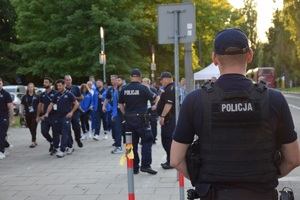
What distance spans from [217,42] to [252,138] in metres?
0.59

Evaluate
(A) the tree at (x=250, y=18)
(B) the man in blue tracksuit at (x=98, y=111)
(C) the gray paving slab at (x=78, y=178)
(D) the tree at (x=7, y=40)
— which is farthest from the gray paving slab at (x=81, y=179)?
(A) the tree at (x=250, y=18)

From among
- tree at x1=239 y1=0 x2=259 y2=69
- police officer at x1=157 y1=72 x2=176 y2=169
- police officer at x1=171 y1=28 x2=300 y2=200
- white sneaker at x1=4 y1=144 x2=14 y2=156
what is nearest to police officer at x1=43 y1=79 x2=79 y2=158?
white sneaker at x1=4 y1=144 x2=14 y2=156

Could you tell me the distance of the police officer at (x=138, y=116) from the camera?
8.26m

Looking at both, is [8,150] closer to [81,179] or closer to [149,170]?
[81,179]

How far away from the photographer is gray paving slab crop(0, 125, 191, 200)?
673cm

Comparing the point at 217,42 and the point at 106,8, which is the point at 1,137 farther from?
the point at 106,8

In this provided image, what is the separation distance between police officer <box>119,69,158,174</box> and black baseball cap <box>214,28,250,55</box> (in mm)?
5686

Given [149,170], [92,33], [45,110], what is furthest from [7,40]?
[149,170]

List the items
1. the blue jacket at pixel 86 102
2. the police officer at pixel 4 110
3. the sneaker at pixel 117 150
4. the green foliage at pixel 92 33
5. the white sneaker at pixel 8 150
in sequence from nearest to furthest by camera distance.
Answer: the police officer at pixel 4 110 → the sneaker at pixel 117 150 → the white sneaker at pixel 8 150 → the blue jacket at pixel 86 102 → the green foliage at pixel 92 33

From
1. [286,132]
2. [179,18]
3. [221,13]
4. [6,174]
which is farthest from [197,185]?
[221,13]

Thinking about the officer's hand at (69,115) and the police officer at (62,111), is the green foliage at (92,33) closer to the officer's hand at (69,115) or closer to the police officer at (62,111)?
the police officer at (62,111)

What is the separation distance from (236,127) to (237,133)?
0.11ft

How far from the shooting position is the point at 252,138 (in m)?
2.59

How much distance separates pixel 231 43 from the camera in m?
2.61
